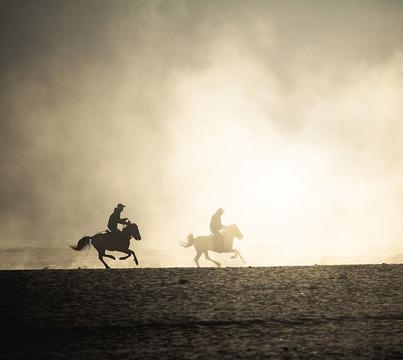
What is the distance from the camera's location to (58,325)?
5.43 metres

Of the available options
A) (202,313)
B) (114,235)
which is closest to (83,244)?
(114,235)

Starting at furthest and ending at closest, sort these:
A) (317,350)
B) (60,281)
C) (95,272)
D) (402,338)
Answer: (95,272) → (60,281) → (402,338) → (317,350)

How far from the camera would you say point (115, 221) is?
20438 mm

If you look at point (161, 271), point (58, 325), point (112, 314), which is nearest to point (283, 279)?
point (161, 271)

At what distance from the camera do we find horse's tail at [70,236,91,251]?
21875 millimetres

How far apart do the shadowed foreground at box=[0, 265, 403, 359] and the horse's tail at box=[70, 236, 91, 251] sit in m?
13.6

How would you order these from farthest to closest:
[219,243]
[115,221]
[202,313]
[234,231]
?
[219,243]
[234,231]
[115,221]
[202,313]

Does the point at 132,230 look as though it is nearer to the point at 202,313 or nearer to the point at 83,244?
the point at 83,244

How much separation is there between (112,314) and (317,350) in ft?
7.98

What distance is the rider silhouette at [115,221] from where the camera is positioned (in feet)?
64.7

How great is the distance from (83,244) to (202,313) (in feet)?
56.0

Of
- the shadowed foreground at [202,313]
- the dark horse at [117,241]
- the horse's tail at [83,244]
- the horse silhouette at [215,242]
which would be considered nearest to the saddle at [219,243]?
→ the horse silhouette at [215,242]

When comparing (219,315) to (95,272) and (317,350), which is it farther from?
(95,272)

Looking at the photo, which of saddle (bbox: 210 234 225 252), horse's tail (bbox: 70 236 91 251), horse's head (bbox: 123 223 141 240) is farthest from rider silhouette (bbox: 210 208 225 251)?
horse's tail (bbox: 70 236 91 251)
